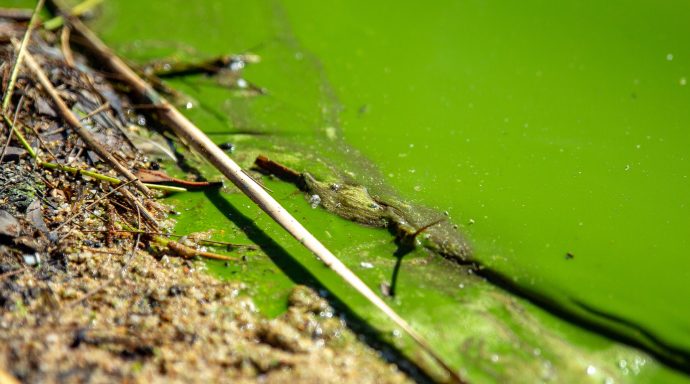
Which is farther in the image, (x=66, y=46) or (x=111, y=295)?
(x=66, y=46)

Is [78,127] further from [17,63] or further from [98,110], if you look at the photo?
[17,63]

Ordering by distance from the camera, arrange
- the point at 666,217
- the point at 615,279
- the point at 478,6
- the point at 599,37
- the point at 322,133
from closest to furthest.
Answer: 1. the point at 615,279
2. the point at 666,217
3. the point at 322,133
4. the point at 599,37
5. the point at 478,6

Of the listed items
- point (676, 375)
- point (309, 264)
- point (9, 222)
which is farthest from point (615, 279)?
point (9, 222)

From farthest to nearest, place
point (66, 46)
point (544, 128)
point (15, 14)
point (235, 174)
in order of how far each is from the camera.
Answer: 1. point (15, 14)
2. point (66, 46)
3. point (544, 128)
4. point (235, 174)

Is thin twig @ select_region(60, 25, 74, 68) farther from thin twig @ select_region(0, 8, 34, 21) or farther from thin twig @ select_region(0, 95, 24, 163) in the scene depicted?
thin twig @ select_region(0, 95, 24, 163)

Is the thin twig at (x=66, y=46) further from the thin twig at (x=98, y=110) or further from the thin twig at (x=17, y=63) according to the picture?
the thin twig at (x=98, y=110)

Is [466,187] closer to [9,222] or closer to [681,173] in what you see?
[681,173]

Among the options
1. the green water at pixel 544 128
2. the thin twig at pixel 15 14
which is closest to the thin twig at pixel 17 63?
the thin twig at pixel 15 14

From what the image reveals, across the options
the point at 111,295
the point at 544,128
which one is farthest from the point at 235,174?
the point at 544,128
